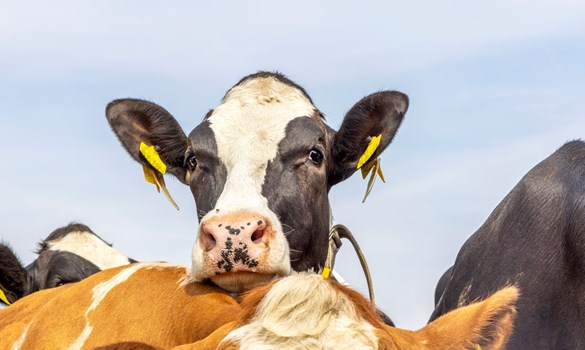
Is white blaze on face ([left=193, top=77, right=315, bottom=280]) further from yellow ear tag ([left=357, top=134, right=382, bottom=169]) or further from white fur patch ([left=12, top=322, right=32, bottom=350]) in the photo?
white fur patch ([left=12, top=322, right=32, bottom=350])

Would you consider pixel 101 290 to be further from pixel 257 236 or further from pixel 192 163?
pixel 192 163

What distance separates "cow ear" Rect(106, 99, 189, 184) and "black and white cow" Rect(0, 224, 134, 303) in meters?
2.45

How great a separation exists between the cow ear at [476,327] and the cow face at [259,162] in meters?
1.63

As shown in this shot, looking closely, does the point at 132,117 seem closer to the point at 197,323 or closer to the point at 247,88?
the point at 247,88

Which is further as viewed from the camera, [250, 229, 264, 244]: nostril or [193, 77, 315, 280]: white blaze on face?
[193, 77, 315, 280]: white blaze on face

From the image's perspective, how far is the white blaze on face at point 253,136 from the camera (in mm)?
6301

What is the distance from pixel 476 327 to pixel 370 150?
401 centimetres

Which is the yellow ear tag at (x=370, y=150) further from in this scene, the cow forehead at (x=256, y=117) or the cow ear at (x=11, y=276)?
the cow ear at (x=11, y=276)

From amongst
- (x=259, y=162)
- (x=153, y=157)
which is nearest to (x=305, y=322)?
(x=259, y=162)

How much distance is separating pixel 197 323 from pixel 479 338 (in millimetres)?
1286

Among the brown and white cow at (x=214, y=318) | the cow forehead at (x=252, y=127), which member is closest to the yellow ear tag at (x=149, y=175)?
the cow forehead at (x=252, y=127)

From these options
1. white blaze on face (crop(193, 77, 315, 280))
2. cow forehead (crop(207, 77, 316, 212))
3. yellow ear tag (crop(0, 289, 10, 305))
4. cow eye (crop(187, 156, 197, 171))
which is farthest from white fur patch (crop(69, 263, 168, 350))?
yellow ear tag (crop(0, 289, 10, 305))

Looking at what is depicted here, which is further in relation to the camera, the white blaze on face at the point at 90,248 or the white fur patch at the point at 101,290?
the white blaze on face at the point at 90,248

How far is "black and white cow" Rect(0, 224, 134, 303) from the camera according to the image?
10.4 meters
